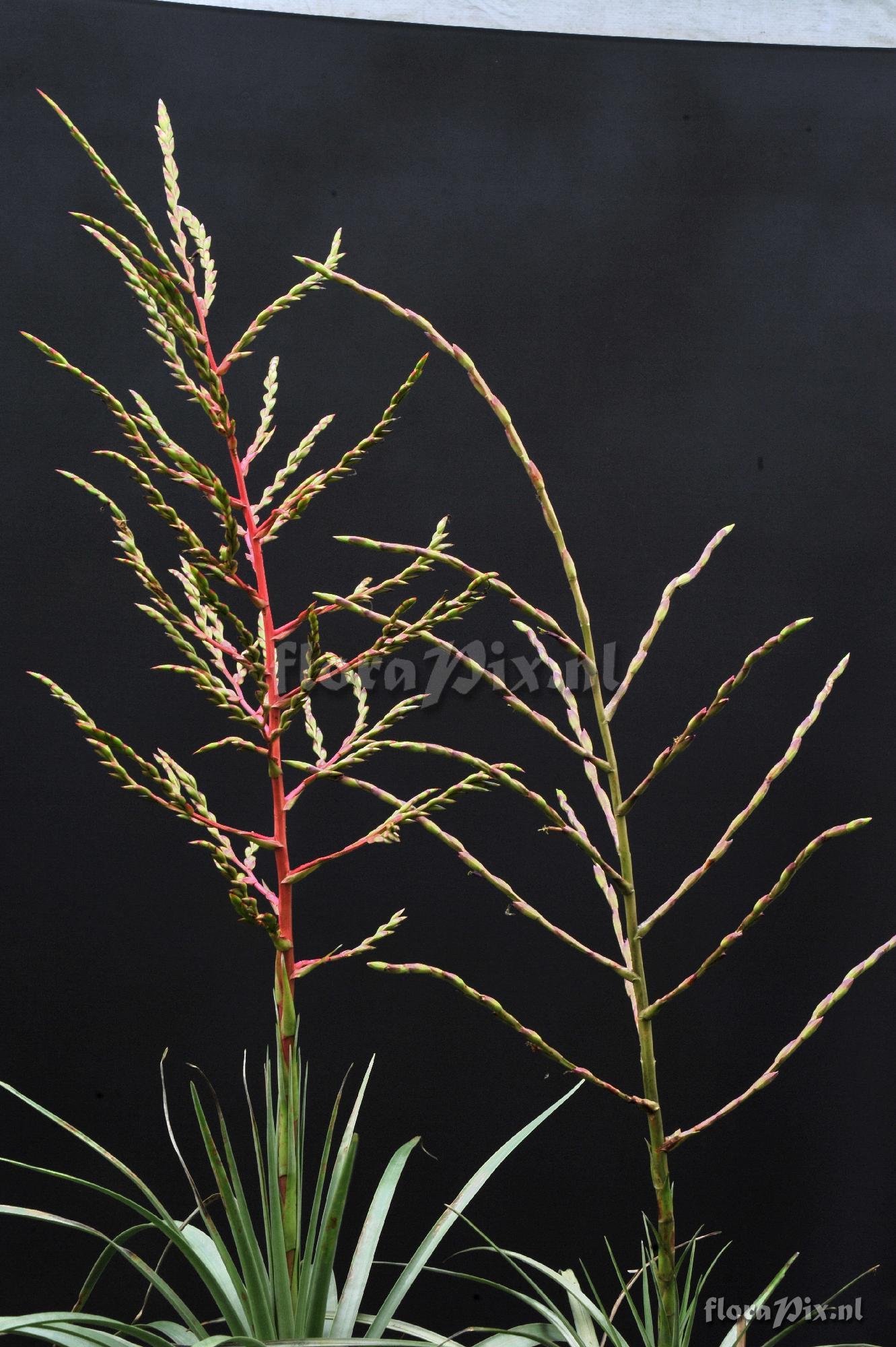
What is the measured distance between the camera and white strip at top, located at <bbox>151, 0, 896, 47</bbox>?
7.04ft

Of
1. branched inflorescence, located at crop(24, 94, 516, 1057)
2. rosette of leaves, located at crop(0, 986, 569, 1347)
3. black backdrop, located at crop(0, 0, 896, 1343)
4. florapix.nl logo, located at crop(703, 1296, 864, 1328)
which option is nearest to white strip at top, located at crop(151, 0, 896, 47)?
black backdrop, located at crop(0, 0, 896, 1343)

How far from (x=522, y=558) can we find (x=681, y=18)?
1166 mm

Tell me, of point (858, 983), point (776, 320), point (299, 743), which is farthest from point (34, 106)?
point (858, 983)

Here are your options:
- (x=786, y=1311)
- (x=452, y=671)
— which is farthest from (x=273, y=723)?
(x=786, y=1311)

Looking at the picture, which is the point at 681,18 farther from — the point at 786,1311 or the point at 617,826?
the point at 786,1311

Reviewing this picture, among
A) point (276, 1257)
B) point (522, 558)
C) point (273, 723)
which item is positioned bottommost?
point (276, 1257)

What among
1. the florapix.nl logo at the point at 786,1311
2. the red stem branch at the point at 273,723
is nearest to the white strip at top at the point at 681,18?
the red stem branch at the point at 273,723

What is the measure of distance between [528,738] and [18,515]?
1.08m

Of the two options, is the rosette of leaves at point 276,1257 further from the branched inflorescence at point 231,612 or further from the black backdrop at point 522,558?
the black backdrop at point 522,558

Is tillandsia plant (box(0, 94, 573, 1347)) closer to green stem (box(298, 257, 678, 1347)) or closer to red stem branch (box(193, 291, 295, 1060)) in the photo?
red stem branch (box(193, 291, 295, 1060))

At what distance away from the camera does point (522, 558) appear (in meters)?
2.18

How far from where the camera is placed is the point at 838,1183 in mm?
2195

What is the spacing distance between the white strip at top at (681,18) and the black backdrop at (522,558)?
3.0 inches

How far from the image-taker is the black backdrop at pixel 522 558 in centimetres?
206
